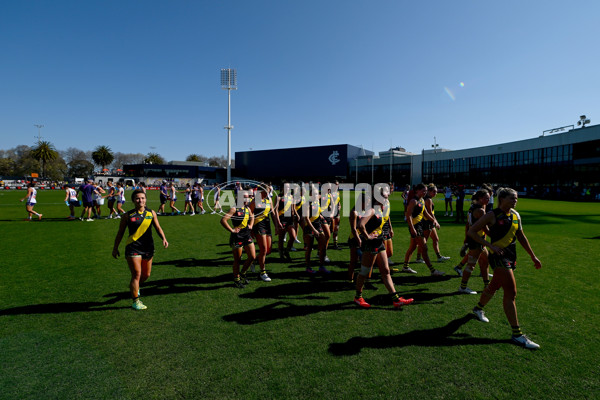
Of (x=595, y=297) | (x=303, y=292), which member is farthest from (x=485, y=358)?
(x=595, y=297)

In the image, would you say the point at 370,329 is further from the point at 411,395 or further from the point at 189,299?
the point at 189,299

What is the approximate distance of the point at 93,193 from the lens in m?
15.6

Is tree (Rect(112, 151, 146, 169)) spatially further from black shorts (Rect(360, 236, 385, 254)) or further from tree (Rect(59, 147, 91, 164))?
black shorts (Rect(360, 236, 385, 254))

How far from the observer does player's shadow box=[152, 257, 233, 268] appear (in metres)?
7.48

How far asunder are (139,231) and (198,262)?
324cm

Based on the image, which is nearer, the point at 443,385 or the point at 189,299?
the point at 443,385

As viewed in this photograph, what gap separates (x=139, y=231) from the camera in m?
4.73

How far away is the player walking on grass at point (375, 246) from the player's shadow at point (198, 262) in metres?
4.10

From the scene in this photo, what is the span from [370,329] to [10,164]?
142m

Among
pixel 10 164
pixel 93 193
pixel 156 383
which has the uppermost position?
pixel 10 164

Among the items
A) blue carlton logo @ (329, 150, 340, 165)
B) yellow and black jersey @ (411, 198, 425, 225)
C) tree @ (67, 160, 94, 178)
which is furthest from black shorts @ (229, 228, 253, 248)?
tree @ (67, 160, 94, 178)

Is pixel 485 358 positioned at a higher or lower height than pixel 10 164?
lower

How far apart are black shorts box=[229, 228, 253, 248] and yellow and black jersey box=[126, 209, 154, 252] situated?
56.4 inches

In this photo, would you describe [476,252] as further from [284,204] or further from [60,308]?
[60,308]
